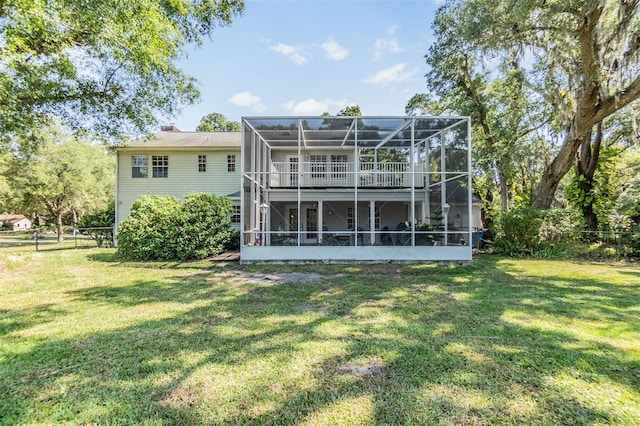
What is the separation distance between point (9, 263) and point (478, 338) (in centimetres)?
1246

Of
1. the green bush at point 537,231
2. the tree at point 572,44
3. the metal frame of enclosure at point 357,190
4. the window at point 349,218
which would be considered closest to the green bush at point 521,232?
the green bush at point 537,231

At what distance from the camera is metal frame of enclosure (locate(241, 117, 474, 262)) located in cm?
946

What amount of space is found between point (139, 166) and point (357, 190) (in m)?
11.0

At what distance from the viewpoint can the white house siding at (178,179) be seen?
578 inches

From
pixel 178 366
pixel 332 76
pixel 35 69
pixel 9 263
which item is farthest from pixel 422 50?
pixel 9 263

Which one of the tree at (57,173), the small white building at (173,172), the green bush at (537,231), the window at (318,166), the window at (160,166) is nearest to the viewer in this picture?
the green bush at (537,231)

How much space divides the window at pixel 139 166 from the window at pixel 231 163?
4018mm

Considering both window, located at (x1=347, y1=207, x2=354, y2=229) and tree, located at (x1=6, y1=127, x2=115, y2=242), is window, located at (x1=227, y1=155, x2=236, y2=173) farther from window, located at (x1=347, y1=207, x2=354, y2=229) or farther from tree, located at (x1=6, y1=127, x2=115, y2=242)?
tree, located at (x1=6, y1=127, x2=115, y2=242)

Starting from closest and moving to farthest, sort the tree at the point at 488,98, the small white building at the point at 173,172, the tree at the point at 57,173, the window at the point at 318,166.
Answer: the tree at the point at 488,98 < the window at the point at 318,166 < the small white building at the point at 173,172 < the tree at the point at 57,173

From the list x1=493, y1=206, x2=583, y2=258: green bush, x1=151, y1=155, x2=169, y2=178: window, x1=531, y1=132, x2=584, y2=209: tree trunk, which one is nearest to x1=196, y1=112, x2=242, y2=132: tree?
x1=151, y1=155, x2=169, y2=178: window

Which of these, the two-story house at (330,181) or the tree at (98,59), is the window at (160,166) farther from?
the tree at (98,59)

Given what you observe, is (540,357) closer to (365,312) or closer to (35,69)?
(365,312)

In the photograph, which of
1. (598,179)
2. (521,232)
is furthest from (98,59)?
(598,179)

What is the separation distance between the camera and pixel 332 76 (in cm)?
1393
